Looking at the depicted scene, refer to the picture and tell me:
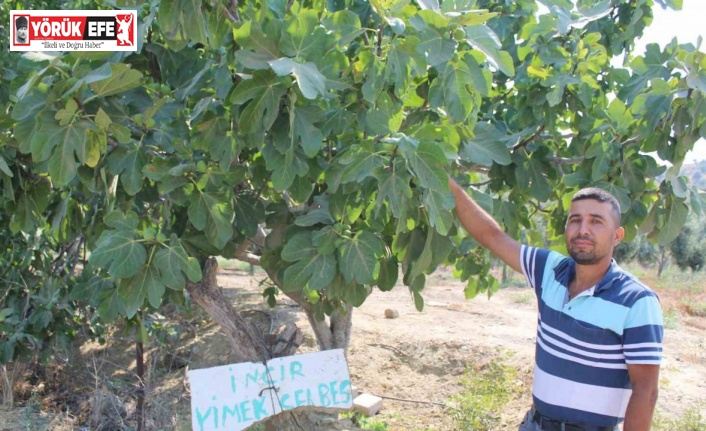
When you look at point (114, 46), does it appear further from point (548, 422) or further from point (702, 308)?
point (702, 308)

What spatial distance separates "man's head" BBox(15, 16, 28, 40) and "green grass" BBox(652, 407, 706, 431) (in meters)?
4.92

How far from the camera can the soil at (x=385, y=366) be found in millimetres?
4816

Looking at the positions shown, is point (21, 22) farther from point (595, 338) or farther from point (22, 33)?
point (595, 338)

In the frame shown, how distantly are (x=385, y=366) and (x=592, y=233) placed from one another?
181 inches

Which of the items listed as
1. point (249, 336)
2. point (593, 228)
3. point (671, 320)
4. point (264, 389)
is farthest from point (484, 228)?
point (671, 320)

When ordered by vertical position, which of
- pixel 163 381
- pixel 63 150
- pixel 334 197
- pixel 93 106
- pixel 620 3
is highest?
pixel 620 3

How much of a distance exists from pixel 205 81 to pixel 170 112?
18cm

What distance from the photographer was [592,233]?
2.10 metres

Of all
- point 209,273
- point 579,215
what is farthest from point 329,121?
point 209,273

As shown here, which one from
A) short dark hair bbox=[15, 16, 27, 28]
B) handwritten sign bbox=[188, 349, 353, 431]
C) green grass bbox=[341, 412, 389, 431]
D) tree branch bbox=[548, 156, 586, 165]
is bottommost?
green grass bbox=[341, 412, 389, 431]

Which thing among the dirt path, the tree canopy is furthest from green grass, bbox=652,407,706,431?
the tree canopy

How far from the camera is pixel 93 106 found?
2.06 metres

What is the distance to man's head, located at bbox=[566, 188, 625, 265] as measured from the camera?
6.87 ft

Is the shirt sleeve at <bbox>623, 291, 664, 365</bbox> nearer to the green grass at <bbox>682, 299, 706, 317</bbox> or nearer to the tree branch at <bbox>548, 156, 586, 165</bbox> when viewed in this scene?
the tree branch at <bbox>548, 156, 586, 165</bbox>
